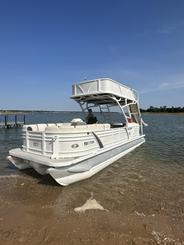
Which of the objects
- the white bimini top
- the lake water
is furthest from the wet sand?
Result: the white bimini top

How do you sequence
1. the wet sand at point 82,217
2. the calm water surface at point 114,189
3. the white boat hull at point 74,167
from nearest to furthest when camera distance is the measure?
1. the wet sand at point 82,217
2. the calm water surface at point 114,189
3. the white boat hull at point 74,167

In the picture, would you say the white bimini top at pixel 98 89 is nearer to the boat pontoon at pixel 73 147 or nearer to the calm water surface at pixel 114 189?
the boat pontoon at pixel 73 147

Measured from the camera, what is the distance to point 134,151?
13930mm

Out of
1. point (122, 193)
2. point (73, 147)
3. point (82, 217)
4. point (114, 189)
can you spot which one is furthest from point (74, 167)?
point (82, 217)

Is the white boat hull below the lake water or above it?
above

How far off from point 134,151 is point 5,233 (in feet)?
34.5

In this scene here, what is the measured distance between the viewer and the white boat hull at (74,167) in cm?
699

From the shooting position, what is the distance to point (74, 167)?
287 inches

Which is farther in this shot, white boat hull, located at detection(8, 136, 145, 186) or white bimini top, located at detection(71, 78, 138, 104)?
white bimini top, located at detection(71, 78, 138, 104)

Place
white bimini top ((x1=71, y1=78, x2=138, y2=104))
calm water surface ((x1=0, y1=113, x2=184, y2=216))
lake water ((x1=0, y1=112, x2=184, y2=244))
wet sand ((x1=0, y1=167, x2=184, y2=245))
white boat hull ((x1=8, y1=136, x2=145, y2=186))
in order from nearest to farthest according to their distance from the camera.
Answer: wet sand ((x1=0, y1=167, x2=184, y2=245)), lake water ((x1=0, y1=112, x2=184, y2=244)), calm water surface ((x1=0, y1=113, x2=184, y2=216)), white boat hull ((x1=8, y1=136, x2=145, y2=186)), white bimini top ((x1=71, y1=78, x2=138, y2=104))

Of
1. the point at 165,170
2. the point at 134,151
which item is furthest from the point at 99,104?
the point at 165,170

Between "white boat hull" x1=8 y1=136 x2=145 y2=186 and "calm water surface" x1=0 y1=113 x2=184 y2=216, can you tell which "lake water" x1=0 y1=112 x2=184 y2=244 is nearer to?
"calm water surface" x1=0 y1=113 x2=184 y2=216

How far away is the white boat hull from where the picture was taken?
6.99 metres

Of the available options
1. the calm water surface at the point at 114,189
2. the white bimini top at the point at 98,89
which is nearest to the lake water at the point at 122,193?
the calm water surface at the point at 114,189
